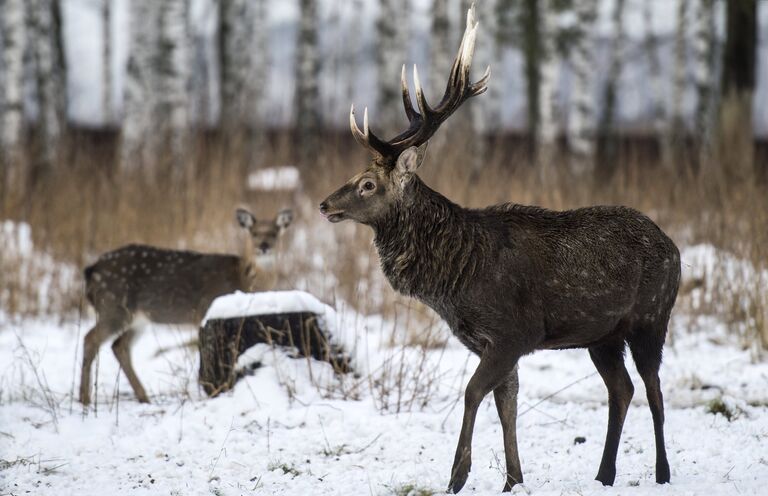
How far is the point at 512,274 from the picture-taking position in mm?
4527

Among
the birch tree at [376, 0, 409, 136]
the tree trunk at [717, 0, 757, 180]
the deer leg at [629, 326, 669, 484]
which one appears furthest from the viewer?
the birch tree at [376, 0, 409, 136]

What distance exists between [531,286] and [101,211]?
6.85m

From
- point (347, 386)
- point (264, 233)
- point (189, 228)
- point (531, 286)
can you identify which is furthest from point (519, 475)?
point (189, 228)

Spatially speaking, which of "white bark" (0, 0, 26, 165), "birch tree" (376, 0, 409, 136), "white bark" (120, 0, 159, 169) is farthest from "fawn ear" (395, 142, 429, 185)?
"birch tree" (376, 0, 409, 136)

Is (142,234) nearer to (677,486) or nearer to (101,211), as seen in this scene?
(101,211)

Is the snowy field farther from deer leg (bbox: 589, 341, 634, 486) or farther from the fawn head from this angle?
the fawn head

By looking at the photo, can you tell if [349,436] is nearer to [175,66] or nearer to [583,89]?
[175,66]

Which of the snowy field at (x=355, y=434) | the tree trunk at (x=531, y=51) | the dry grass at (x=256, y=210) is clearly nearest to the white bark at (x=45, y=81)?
the dry grass at (x=256, y=210)

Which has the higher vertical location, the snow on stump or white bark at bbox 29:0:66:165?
white bark at bbox 29:0:66:165

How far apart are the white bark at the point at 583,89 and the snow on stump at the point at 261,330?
8443mm

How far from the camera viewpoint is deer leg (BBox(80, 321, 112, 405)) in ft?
21.6

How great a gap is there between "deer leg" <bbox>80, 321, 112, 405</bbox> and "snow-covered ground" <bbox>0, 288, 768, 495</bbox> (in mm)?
148

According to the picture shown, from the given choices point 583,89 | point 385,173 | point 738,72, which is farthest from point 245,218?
point 583,89

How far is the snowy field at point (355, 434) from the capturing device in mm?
4832
